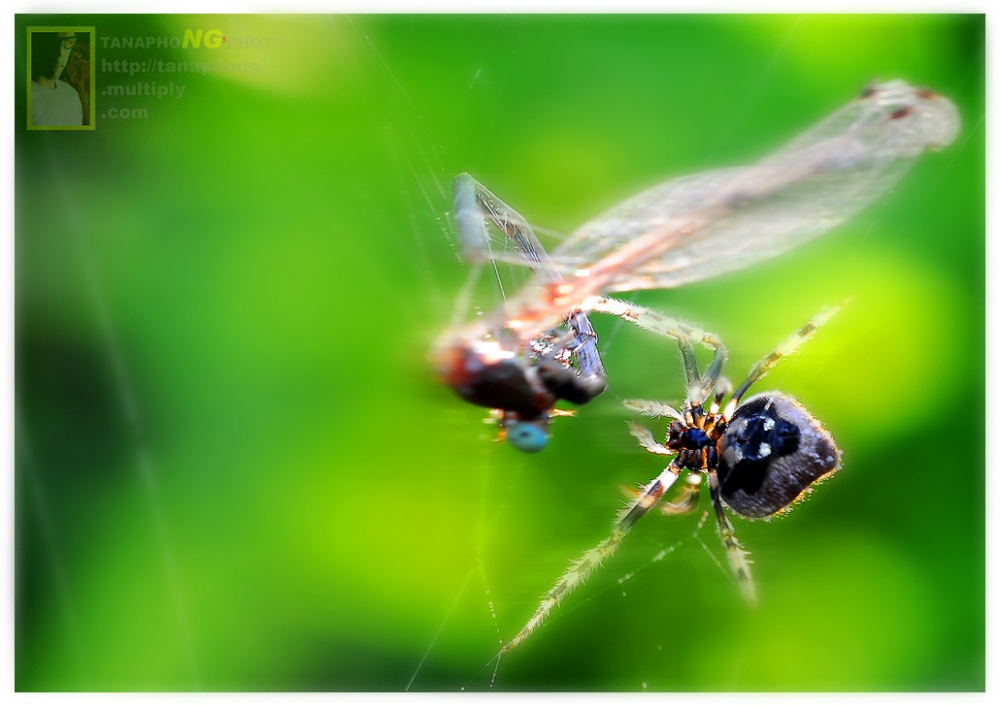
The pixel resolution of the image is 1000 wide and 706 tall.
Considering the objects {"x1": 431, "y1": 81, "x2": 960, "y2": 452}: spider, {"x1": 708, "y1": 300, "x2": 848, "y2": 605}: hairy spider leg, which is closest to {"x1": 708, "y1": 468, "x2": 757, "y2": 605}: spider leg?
{"x1": 708, "y1": 300, "x2": 848, "y2": 605}: hairy spider leg

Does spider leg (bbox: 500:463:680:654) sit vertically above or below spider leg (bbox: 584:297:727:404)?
below

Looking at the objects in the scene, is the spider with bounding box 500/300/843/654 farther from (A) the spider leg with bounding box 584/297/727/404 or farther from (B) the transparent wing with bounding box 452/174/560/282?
(B) the transparent wing with bounding box 452/174/560/282

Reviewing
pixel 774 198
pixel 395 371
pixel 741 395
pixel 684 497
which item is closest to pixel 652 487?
pixel 684 497

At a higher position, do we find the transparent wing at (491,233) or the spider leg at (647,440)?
the transparent wing at (491,233)

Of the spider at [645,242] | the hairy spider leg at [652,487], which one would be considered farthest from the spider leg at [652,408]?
the spider at [645,242]

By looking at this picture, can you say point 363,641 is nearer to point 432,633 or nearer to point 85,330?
point 432,633

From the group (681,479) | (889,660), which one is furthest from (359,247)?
(889,660)

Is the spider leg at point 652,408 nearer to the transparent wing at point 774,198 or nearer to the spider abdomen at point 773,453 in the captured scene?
the spider abdomen at point 773,453
